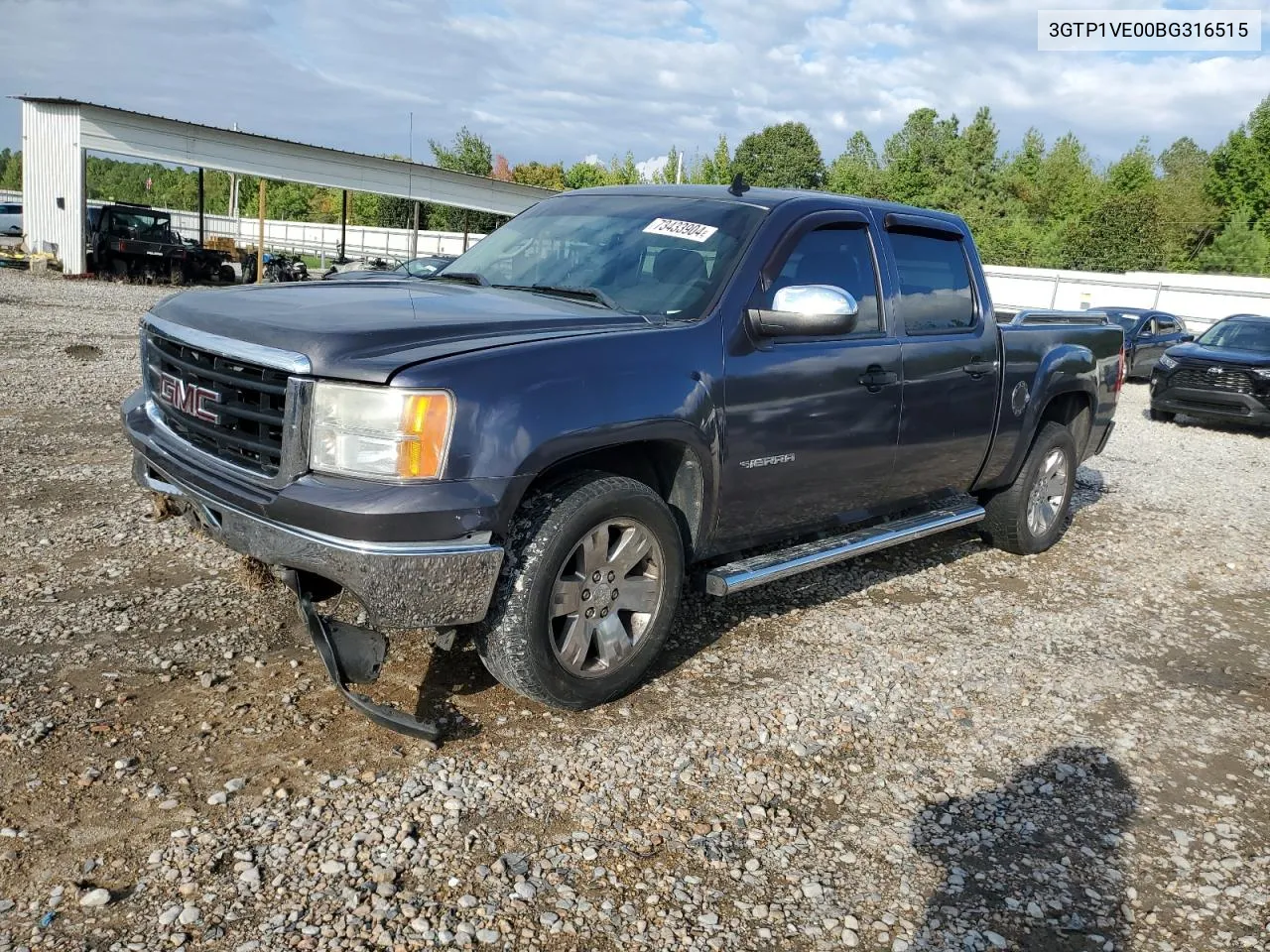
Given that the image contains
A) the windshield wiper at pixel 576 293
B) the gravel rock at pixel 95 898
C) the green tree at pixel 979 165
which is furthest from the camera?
the green tree at pixel 979 165

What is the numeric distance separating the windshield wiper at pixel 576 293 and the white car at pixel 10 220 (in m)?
40.0

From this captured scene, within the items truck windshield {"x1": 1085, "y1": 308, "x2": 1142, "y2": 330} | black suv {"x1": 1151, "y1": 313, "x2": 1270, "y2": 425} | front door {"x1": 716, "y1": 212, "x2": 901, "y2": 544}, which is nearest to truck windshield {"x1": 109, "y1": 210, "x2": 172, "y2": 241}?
truck windshield {"x1": 1085, "y1": 308, "x2": 1142, "y2": 330}

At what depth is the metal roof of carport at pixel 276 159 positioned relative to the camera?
25.4 m

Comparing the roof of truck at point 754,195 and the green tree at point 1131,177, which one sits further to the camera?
the green tree at point 1131,177

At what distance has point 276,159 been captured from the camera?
91.6ft

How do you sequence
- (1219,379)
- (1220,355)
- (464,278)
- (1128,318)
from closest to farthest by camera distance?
(464,278) < (1219,379) < (1220,355) < (1128,318)

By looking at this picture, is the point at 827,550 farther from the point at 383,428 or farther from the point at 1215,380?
the point at 1215,380

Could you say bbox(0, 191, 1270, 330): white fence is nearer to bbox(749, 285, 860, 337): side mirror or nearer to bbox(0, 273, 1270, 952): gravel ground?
bbox(0, 273, 1270, 952): gravel ground

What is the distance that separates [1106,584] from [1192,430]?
9.36 m

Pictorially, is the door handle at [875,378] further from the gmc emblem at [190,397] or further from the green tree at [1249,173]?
the green tree at [1249,173]

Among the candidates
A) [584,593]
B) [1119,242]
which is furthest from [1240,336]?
[1119,242]

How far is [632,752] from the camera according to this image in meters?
3.52

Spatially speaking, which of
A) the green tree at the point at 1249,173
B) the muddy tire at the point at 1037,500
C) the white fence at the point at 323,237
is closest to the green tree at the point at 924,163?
the green tree at the point at 1249,173

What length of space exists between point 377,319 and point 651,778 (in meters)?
1.79
